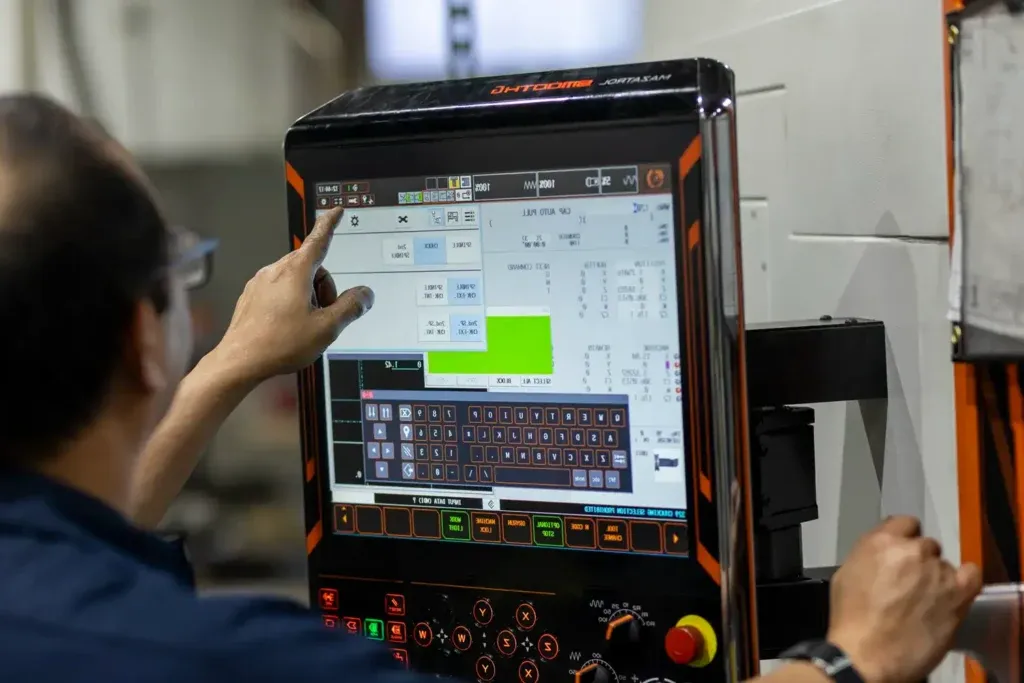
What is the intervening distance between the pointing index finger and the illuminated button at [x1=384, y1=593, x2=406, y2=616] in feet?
1.26

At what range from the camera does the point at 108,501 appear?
87cm

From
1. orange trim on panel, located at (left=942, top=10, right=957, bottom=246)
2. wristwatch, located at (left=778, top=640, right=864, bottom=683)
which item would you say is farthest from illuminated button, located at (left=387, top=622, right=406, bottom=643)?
orange trim on panel, located at (left=942, top=10, right=957, bottom=246)

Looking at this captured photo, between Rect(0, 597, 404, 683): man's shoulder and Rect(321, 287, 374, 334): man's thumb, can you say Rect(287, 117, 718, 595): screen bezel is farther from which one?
Rect(0, 597, 404, 683): man's shoulder

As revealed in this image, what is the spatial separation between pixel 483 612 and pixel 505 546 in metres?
0.08

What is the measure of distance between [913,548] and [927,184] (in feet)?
1.41

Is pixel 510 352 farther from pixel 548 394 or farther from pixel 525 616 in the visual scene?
pixel 525 616

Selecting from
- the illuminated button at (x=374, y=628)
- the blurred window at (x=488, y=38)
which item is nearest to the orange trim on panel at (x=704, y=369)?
the illuminated button at (x=374, y=628)

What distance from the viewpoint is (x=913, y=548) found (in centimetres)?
93

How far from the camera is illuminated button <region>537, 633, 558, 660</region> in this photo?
117 centimetres

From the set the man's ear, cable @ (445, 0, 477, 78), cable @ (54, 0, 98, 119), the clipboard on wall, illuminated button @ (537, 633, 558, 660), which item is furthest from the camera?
cable @ (445, 0, 477, 78)

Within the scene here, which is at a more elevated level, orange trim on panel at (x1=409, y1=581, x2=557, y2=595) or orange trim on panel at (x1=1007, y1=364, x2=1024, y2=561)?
orange trim on panel at (x1=1007, y1=364, x2=1024, y2=561)

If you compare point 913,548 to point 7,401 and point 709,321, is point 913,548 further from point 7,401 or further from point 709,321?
point 7,401

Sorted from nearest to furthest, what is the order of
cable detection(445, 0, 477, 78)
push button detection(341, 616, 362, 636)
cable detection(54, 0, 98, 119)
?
push button detection(341, 616, 362, 636), cable detection(54, 0, 98, 119), cable detection(445, 0, 477, 78)

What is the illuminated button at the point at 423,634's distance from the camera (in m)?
1.24
